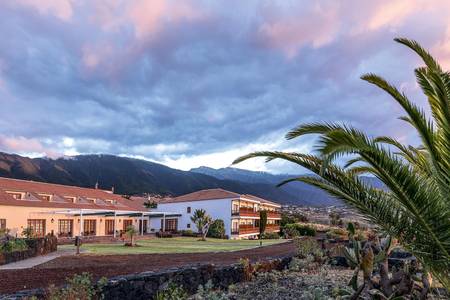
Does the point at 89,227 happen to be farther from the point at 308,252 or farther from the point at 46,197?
the point at 308,252

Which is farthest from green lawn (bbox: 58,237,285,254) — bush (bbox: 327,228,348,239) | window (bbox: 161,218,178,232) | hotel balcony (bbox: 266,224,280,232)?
hotel balcony (bbox: 266,224,280,232)

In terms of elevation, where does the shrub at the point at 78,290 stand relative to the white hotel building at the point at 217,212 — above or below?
above

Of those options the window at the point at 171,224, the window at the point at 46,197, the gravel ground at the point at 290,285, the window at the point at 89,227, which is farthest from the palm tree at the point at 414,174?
the window at the point at 171,224

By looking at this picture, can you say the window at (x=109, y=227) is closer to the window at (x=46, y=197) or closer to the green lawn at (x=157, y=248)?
the window at (x=46, y=197)

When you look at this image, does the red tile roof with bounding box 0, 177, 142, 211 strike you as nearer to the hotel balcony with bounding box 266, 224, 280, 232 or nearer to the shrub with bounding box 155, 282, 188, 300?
the hotel balcony with bounding box 266, 224, 280, 232

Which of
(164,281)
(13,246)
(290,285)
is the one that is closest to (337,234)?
(13,246)

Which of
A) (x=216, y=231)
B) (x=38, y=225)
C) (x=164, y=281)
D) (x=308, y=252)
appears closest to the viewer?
(x=164, y=281)

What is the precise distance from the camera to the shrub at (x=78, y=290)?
7.22 meters

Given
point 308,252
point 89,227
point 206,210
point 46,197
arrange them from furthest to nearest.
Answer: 1. point 206,210
2. point 89,227
3. point 46,197
4. point 308,252

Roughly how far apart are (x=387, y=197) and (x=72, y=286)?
5.76m

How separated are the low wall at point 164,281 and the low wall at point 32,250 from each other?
38.9 ft

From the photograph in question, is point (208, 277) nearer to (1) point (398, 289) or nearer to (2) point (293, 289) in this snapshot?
(2) point (293, 289)

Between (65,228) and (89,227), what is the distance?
8.92 ft

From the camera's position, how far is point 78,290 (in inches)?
299
